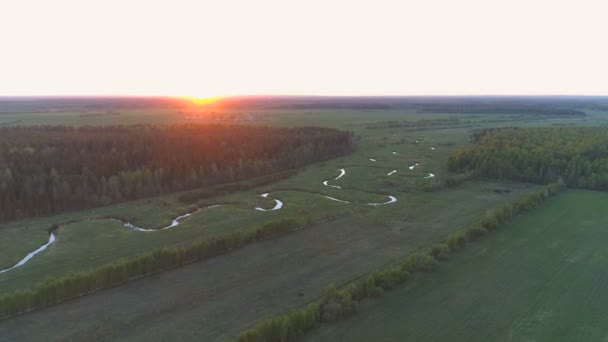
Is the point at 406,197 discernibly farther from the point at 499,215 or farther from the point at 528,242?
the point at 528,242

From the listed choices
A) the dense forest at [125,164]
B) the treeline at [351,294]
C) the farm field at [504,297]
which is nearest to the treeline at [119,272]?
the treeline at [351,294]

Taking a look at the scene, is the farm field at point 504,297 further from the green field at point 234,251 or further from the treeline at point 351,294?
the green field at point 234,251

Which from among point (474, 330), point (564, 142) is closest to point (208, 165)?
point (474, 330)

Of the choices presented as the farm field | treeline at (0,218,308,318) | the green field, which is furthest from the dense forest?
the farm field

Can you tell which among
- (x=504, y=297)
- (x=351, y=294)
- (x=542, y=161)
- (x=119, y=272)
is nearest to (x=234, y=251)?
(x=119, y=272)

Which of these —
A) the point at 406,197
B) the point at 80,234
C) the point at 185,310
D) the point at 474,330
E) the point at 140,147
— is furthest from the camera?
the point at 140,147

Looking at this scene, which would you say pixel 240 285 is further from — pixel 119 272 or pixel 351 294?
pixel 119 272

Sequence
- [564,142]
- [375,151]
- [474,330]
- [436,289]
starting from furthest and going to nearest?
[375,151] → [564,142] → [436,289] → [474,330]
